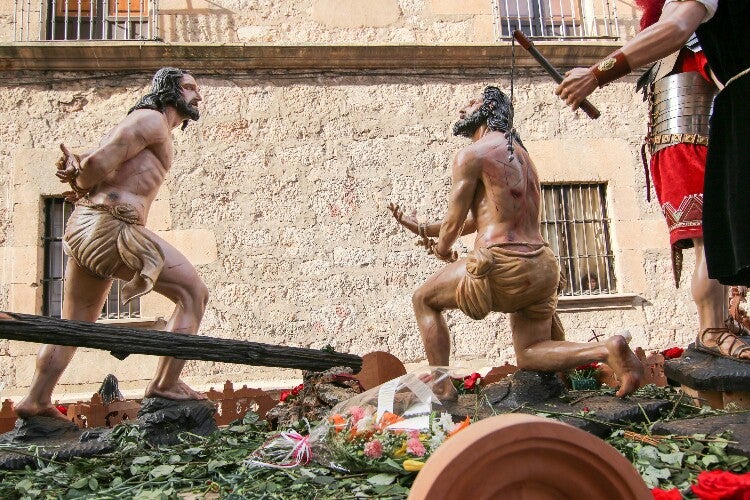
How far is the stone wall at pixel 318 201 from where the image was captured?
7539 millimetres

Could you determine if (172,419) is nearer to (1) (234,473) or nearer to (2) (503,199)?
(1) (234,473)

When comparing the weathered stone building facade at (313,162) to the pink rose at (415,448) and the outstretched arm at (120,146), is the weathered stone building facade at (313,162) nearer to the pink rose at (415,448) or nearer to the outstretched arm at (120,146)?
the outstretched arm at (120,146)

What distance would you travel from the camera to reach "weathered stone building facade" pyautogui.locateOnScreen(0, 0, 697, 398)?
7.58m

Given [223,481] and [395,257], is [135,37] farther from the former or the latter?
[223,481]

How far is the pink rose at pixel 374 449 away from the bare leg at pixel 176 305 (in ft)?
5.86

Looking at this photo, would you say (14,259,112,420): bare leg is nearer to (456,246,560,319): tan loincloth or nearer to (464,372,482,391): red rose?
(456,246,560,319): tan loincloth

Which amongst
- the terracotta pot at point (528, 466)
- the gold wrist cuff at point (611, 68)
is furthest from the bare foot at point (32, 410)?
the gold wrist cuff at point (611, 68)

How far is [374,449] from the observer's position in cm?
236

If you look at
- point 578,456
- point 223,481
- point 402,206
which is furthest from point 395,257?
point 578,456

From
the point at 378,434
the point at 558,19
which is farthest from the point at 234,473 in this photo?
the point at 558,19

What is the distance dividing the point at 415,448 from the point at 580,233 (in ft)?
22.1

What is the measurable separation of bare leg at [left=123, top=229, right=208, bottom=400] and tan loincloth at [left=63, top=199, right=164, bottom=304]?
0.09 meters

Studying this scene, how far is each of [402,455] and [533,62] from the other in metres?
7.42

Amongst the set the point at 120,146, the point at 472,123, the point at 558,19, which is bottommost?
the point at 120,146
